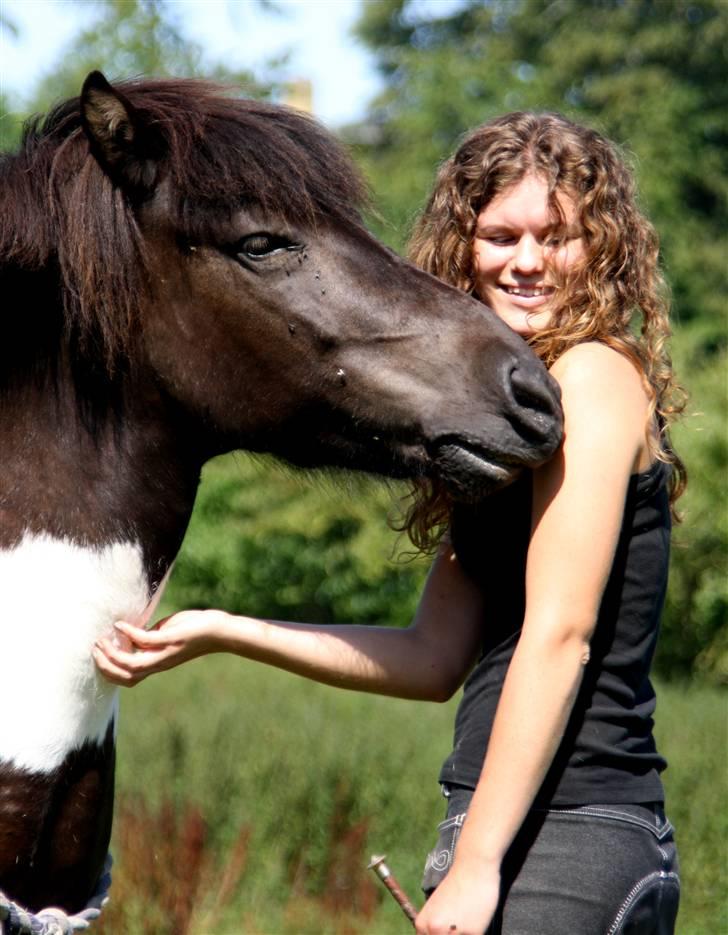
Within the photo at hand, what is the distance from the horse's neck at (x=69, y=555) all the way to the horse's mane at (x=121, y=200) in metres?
0.18

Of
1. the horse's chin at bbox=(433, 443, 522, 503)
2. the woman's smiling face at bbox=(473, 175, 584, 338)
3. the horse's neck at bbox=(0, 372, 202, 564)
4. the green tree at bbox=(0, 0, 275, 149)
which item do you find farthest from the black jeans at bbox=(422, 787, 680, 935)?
the green tree at bbox=(0, 0, 275, 149)

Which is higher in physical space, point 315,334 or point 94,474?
point 315,334

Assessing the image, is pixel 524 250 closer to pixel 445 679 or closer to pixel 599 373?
pixel 599 373

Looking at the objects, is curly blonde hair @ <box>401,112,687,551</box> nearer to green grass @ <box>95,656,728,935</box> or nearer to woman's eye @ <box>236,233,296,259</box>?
woman's eye @ <box>236,233,296,259</box>

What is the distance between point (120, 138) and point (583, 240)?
867 millimetres

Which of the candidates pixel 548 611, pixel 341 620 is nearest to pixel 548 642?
pixel 548 611

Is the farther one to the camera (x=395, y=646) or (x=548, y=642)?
(x=395, y=646)

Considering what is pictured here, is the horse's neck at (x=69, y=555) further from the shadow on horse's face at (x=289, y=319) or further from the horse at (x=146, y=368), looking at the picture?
the shadow on horse's face at (x=289, y=319)

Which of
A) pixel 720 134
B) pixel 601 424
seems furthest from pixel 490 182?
pixel 720 134

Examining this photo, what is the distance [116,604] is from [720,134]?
2126 centimetres

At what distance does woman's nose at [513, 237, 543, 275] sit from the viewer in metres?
2.31

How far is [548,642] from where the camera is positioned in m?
1.97

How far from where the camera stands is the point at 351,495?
253cm

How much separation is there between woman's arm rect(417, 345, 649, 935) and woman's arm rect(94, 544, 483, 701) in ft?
1.43
